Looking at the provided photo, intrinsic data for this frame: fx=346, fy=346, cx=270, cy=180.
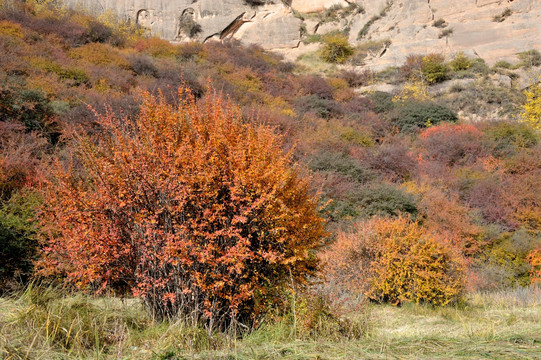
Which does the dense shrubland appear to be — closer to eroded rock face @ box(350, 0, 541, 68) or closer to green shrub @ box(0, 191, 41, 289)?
green shrub @ box(0, 191, 41, 289)

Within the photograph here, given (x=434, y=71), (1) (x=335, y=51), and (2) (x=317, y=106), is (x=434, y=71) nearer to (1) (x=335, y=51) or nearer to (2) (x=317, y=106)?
(1) (x=335, y=51)

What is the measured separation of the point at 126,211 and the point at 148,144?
0.86 meters

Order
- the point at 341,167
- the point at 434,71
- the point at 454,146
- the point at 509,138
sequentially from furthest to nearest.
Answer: the point at 434,71
the point at 509,138
the point at 454,146
the point at 341,167

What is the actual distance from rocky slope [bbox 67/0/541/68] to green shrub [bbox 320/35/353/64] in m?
2.63

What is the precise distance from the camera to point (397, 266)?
22.6ft

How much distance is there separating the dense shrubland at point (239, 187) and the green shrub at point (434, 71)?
6.16 feet

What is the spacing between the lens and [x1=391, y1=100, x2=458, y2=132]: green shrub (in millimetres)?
22045

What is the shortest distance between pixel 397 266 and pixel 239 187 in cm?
447

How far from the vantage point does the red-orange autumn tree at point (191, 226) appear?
3768 millimetres

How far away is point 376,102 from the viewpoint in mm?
25672

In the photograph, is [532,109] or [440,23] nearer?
[532,109]

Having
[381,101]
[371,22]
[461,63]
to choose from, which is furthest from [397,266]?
[371,22]

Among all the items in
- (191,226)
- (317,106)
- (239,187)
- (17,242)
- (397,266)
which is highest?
(317,106)

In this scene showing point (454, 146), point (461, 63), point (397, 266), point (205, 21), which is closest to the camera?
point (397, 266)
